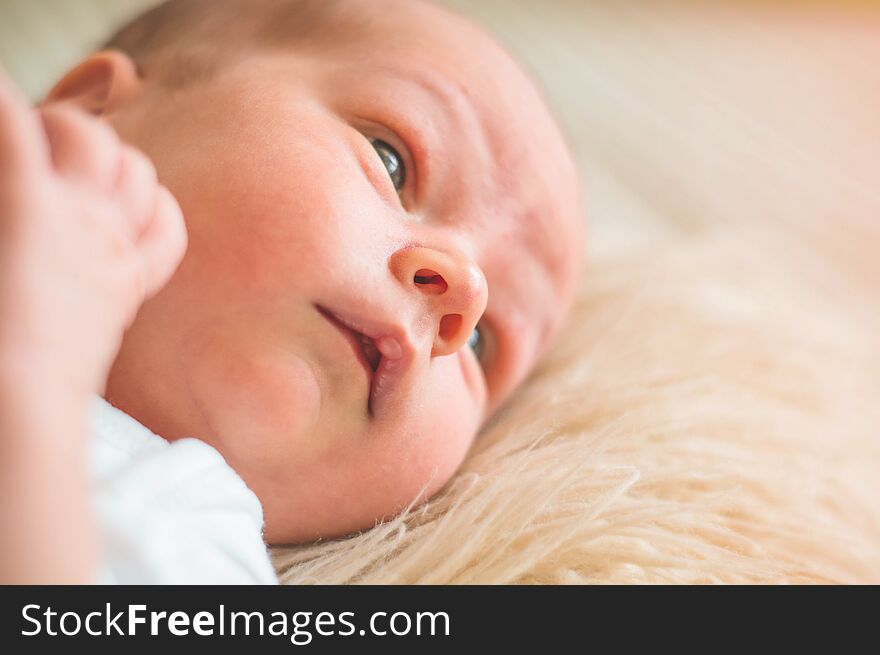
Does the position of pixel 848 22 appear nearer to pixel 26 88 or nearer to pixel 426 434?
pixel 26 88

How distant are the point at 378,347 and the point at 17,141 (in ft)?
1.06

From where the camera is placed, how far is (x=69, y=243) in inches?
18.6

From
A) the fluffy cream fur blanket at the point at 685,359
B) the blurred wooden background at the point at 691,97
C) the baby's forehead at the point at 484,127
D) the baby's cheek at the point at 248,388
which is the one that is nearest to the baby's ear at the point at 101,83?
the baby's forehead at the point at 484,127

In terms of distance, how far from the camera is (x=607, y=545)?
76 cm

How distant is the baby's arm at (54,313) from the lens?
1.38 feet

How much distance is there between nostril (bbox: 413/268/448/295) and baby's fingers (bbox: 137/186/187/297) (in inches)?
8.2

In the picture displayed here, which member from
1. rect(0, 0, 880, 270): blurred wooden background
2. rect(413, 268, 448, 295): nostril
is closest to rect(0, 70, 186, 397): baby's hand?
rect(413, 268, 448, 295): nostril

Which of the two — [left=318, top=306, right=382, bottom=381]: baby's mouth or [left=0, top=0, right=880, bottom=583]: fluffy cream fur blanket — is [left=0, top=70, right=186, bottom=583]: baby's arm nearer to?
[left=318, top=306, right=382, bottom=381]: baby's mouth

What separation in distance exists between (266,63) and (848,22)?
2.56 metres

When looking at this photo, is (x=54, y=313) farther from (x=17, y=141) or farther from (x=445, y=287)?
(x=445, y=287)

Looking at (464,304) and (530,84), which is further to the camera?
(530,84)

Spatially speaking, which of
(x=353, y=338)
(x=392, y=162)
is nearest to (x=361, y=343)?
(x=353, y=338)
